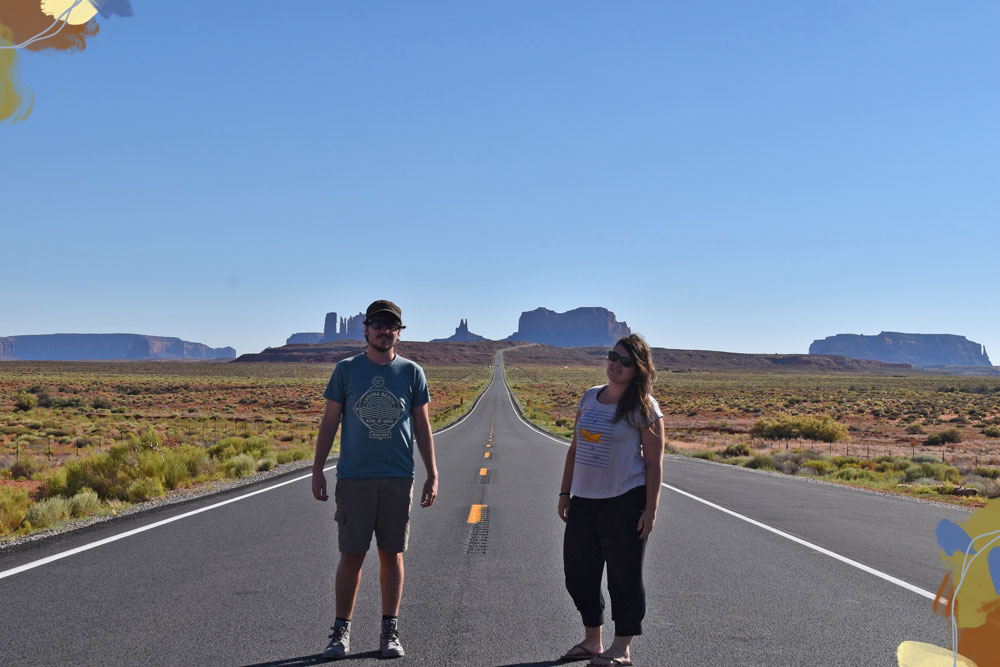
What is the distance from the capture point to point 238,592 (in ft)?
18.4

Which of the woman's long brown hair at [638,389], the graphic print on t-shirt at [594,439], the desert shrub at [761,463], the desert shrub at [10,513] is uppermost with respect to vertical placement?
the woman's long brown hair at [638,389]

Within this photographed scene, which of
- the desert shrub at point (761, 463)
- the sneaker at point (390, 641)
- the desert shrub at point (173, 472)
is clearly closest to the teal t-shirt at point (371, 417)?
the sneaker at point (390, 641)

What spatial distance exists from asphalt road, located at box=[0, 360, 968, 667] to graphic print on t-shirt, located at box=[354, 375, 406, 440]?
4.34 feet

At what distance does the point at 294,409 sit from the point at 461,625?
47.3 metres

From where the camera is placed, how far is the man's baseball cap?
4406mm

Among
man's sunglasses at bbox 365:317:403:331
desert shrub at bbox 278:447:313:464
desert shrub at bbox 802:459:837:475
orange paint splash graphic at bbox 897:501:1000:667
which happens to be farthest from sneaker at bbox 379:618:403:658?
desert shrub at bbox 802:459:837:475

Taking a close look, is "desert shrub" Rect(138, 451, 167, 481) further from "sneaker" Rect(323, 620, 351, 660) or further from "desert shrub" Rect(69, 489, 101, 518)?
"sneaker" Rect(323, 620, 351, 660)

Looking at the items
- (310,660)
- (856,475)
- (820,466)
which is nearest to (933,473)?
(856,475)

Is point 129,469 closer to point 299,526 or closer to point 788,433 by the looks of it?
point 299,526

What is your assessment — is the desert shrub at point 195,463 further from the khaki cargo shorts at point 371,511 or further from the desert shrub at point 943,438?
the desert shrub at point 943,438

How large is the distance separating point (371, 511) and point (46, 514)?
7.01 meters

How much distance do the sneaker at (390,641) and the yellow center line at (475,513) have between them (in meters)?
4.91

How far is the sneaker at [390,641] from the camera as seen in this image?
4199 millimetres

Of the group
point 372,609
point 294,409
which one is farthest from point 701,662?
point 294,409
